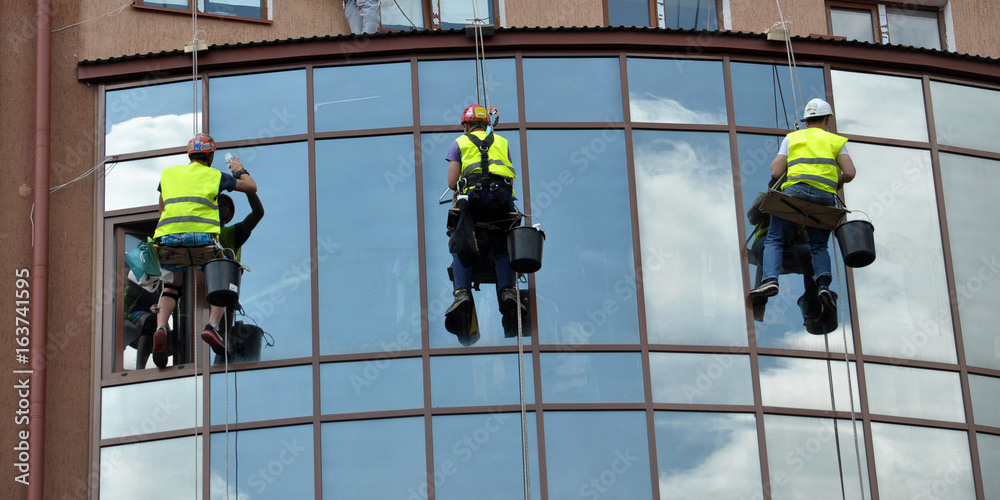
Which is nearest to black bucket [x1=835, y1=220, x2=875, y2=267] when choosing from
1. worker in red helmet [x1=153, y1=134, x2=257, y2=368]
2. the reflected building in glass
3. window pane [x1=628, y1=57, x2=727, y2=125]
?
the reflected building in glass

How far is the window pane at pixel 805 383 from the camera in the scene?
14.3m

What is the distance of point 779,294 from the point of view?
48.3ft

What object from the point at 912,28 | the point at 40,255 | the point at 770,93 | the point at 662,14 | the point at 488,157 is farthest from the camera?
the point at 912,28

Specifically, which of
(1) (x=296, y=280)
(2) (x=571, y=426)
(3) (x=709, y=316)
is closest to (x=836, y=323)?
(3) (x=709, y=316)

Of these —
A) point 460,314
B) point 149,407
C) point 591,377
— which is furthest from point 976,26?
point 149,407

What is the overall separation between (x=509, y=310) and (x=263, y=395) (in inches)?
92.1

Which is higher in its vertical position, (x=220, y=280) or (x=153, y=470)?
(x=220, y=280)

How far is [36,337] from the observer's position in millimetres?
14648

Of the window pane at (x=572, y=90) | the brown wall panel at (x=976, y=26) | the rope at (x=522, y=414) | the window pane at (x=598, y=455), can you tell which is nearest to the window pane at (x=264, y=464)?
the rope at (x=522, y=414)

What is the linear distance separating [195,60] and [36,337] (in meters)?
3.04

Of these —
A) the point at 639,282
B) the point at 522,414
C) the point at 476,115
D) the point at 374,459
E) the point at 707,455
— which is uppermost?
the point at 476,115

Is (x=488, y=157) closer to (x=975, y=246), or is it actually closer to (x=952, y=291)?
(x=952, y=291)

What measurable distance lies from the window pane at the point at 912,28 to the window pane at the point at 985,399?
4.35 metres

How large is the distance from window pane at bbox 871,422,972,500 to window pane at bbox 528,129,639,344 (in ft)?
8.14
